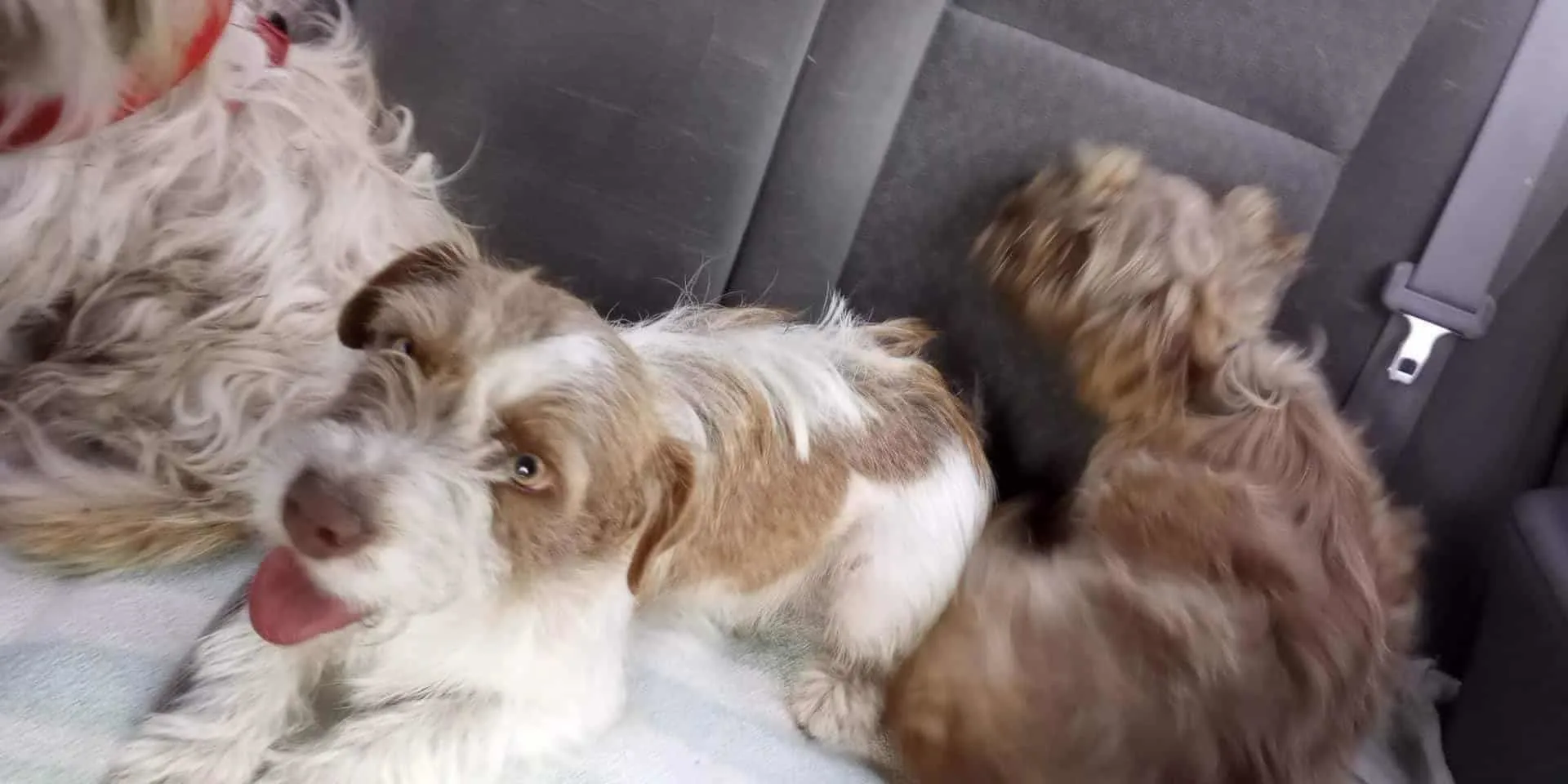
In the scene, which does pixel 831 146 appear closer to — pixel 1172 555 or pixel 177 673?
pixel 1172 555

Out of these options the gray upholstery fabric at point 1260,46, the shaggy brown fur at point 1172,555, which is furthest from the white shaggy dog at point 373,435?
the gray upholstery fabric at point 1260,46

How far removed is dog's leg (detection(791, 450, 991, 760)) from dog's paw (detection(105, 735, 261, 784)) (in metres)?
0.81

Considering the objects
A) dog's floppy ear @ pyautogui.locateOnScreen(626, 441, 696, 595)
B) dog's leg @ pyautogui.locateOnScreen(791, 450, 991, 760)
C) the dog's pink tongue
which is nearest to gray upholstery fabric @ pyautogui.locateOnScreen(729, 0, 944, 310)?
dog's leg @ pyautogui.locateOnScreen(791, 450, 991, 760)

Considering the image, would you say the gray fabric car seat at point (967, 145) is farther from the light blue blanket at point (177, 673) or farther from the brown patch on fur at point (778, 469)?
the light blue blanket at point (177, 673)

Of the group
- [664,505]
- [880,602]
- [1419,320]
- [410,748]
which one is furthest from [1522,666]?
[410,748]

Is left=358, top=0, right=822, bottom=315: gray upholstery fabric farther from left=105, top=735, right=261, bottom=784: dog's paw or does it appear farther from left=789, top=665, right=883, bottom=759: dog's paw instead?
left=105, top=735, right=261, bottom=784: dog's paw

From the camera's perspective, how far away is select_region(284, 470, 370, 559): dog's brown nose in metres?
Result: 1.19

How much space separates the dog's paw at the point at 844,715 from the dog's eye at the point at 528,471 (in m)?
0.68

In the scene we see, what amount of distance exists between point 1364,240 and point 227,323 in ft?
6.17

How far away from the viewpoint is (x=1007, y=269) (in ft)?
6.26

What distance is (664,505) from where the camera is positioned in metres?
1.41

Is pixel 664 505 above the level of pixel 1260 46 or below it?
below

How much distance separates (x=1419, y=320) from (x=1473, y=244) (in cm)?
15

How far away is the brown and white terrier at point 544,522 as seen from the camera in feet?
4.23
